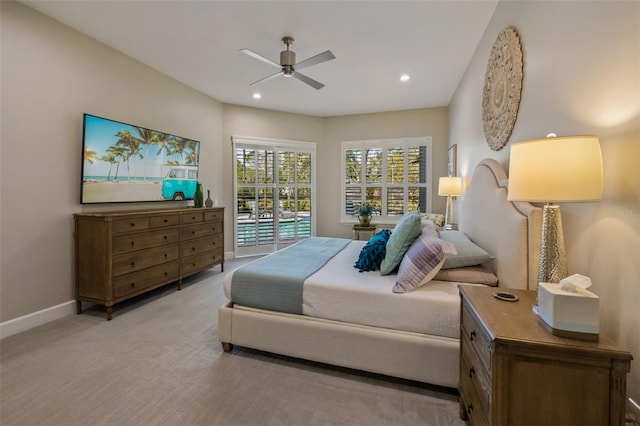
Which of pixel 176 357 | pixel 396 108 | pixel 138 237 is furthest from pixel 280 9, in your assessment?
pixel 396 108

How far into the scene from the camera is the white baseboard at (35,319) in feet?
7.93

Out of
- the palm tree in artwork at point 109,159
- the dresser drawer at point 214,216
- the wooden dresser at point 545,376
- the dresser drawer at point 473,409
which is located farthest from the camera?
the dresser drawer at point 214,216

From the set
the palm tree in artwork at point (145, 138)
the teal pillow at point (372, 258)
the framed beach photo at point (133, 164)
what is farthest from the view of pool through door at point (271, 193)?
the teal pillow at point (372, 258)

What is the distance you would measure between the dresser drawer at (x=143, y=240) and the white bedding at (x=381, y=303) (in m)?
2.07

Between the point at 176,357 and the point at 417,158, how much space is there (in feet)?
16.3

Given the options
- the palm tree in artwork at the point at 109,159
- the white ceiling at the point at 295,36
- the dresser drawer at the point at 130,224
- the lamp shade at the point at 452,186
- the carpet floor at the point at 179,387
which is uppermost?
the white ceiling at the point at 295,36

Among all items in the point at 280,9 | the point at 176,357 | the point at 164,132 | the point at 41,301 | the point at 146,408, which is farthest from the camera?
the point at 164,132

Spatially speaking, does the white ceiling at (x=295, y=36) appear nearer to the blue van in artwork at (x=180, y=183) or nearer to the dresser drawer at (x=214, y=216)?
the blue van in artwork at (x=180, y=183)

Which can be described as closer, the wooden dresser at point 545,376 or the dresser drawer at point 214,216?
the wooden dresser at point 545,376

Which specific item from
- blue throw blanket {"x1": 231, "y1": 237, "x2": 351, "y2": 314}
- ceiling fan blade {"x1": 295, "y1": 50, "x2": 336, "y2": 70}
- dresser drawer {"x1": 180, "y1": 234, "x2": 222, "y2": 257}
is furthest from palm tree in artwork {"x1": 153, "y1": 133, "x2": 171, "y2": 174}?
blue throw blanket {"x1": 231, "y1": 237, "x2": 351, "y2": 314}

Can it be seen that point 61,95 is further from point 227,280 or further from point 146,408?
point 146,408

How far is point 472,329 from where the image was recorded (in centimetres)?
128

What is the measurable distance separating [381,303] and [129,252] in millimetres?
2627


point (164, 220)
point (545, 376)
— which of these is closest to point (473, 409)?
point (545, 376)
